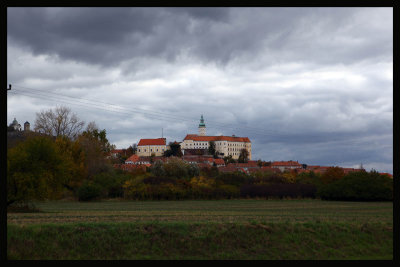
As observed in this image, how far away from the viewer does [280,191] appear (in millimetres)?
74688

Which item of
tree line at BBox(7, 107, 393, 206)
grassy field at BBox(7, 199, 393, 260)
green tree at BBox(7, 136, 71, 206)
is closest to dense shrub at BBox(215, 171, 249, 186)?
tree line at BBox(7, 107, 393, 206)

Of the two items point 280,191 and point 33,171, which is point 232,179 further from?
point 33,171

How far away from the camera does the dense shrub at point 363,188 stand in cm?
6331

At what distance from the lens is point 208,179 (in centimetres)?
8469

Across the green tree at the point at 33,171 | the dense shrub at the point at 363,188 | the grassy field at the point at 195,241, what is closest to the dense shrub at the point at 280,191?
the dense shrub at the point at 363,188

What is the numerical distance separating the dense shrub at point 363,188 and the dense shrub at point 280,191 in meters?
6.66

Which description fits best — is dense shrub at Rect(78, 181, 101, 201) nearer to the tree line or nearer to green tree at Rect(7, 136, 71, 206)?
the tree line

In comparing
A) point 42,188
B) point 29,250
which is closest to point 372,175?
point 42,188

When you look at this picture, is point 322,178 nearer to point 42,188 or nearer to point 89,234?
point 42,188

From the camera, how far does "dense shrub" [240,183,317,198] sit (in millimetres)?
74312

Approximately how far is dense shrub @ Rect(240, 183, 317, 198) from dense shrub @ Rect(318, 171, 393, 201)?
6663 millimetres

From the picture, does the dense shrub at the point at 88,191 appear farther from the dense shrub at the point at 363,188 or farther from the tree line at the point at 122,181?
the dense shrub at the point at 363,188

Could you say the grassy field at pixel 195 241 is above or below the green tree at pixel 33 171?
below
